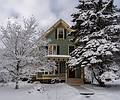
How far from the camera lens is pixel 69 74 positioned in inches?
1565

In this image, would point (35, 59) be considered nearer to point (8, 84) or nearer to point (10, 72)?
point (10, 72)

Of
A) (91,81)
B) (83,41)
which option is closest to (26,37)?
(83,41)

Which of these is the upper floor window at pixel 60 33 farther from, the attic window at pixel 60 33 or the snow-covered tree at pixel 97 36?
the snow-covered tree at pixel 97 36

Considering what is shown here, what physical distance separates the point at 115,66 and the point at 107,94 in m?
5.52

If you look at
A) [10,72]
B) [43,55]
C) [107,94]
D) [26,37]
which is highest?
[26,37]

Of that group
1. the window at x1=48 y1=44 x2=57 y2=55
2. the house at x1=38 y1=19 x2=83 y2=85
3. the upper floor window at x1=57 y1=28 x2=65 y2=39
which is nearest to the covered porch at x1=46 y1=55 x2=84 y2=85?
the house at x1=38 y1=19 x2=83 y2=85

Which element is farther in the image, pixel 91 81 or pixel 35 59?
pixel 91 81

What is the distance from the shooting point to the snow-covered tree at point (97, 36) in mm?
26734

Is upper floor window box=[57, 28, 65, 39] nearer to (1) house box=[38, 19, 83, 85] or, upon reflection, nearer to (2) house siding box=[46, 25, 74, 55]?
(1) house box=[38, 19, 83, 85]

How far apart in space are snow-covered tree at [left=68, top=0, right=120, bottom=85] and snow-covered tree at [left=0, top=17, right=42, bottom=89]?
4709mm

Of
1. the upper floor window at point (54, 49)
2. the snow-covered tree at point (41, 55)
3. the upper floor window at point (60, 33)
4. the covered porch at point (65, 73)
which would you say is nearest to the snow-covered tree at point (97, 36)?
the snow-covered tree at point (41, 55)

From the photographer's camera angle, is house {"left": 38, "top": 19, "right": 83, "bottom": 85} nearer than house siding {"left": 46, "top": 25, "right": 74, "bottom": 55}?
Yes

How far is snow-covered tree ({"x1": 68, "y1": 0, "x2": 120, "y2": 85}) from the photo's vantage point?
2673 cm

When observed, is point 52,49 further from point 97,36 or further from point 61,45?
point 97,36
